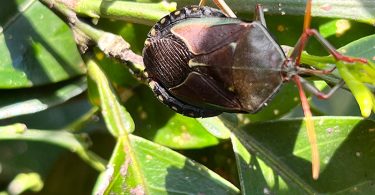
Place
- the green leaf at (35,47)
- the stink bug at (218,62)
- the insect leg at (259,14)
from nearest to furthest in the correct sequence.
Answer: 1. the stink bug at (218,62)
2. the insect leg at (259,14)
3. the green leaf at (35,47)

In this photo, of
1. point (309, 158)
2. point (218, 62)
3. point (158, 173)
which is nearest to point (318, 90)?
point (218, 62)

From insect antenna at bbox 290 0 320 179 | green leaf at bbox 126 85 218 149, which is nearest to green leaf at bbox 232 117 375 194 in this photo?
green leaf at bbox 126 85 218 149

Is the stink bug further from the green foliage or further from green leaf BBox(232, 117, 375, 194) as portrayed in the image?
green leaf BBox(232, 117, 375, 194)

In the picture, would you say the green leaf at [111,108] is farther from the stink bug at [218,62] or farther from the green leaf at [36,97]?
the green leaf at [36,97]

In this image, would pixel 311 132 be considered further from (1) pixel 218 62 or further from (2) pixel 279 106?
(2) pixel 279 106

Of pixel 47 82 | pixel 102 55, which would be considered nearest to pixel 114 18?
pixel 102 55

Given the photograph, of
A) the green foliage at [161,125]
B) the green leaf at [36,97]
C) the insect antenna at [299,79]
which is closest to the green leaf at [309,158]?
the green foliage at [161,125]
